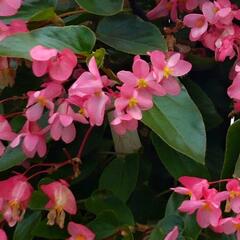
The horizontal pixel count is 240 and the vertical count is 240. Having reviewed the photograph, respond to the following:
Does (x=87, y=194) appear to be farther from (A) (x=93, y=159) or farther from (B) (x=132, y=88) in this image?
(B) (x=132, y=88)

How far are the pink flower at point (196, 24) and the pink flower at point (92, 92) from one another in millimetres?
179

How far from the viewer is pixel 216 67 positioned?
0.91 metres

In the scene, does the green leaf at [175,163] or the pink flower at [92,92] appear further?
the green leaf at [175,163]

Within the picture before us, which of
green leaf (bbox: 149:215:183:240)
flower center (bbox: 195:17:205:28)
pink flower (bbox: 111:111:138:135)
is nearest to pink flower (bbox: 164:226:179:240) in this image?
green leaf (bbox: 149:215:183:240)

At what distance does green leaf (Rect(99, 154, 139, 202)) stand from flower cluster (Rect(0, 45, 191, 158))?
0.13m

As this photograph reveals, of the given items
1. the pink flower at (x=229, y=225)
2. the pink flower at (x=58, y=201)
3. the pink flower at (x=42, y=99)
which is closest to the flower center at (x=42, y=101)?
the pink flower at (x=42, y=99)

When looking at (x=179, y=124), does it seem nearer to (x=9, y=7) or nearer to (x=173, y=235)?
(x=173, y=235)

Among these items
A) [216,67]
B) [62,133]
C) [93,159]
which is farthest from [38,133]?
[216,67]

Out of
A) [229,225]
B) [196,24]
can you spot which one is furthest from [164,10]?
[229,225]

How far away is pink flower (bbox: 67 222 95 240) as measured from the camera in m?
0.74

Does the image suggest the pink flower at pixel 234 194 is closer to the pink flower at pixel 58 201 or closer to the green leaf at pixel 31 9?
the pink flower at pixel 58 201

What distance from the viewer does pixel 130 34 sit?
79 cm

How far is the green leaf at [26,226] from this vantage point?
79 cm

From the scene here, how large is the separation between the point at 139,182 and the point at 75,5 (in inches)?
9.3
